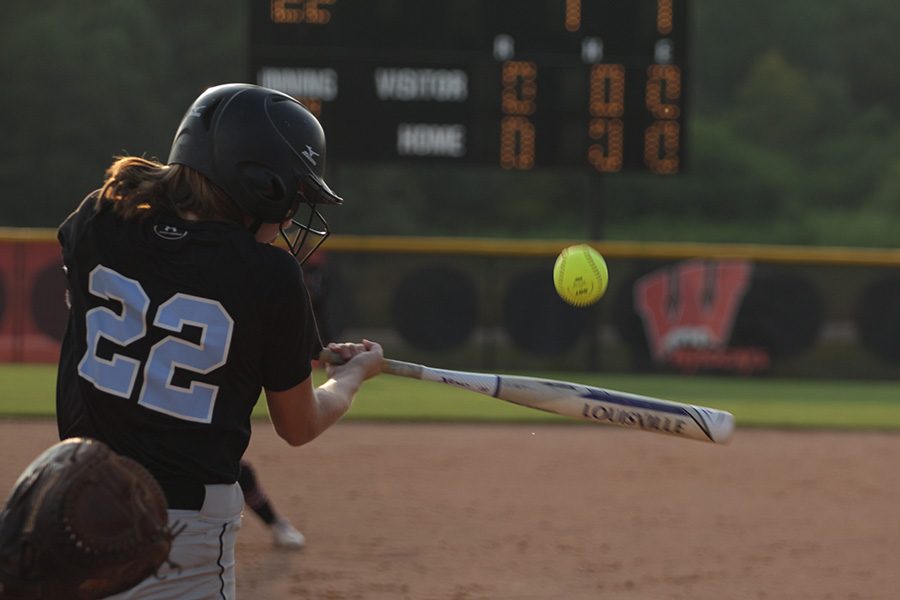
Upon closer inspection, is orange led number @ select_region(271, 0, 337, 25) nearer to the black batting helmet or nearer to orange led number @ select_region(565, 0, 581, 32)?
orange led number @ select_region(565, 0, 581, 32)

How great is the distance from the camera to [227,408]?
2602 mm

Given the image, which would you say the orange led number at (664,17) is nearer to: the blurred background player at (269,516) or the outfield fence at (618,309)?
the outfield fence at (618,309)

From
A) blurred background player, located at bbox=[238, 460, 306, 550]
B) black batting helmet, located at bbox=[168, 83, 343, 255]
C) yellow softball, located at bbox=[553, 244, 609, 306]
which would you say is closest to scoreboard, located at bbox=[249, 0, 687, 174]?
blurred background player, located at bbox=[238, 460, 306, 550]

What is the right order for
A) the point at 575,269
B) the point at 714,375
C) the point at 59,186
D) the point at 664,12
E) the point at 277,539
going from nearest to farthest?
the point at 575,269
the point at 277,539
the point at 664,12
the point at 714,375
the point at 59,186

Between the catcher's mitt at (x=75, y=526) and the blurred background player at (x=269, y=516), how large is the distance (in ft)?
11.6

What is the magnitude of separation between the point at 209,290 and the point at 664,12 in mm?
12502

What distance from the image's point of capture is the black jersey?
2539 millimetres

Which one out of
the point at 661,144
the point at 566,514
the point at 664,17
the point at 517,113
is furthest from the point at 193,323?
the point at 664,17

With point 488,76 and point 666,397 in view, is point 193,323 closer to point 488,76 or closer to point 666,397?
point 666,397

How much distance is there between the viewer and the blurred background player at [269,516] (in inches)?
227

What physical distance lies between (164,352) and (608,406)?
1462mm

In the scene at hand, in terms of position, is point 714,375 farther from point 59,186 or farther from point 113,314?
point 59,186

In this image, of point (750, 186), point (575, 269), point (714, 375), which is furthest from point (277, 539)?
point (750, 186)

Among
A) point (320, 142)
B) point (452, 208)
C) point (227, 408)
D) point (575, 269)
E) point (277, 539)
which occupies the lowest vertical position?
point (452, 208)
